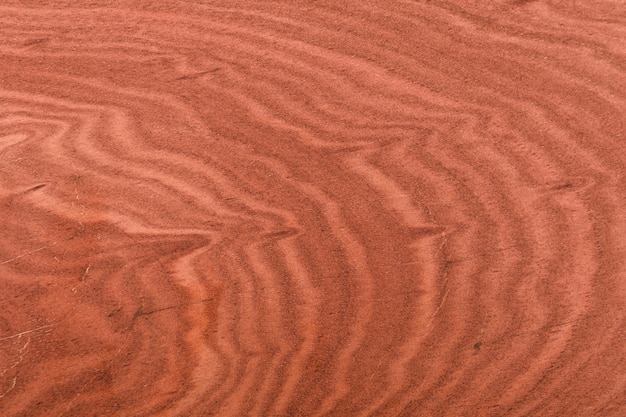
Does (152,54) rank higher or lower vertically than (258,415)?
higher

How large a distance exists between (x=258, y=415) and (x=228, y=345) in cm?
7

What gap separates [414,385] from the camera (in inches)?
32.0

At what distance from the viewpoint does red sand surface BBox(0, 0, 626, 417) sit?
31.6 inches

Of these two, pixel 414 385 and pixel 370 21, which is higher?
pixel 370 21

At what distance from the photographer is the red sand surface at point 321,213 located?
80cm

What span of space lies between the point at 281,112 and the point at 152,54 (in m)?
0.14

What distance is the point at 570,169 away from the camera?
80 cm

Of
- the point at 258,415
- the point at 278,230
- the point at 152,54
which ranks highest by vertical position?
the point at 152,54

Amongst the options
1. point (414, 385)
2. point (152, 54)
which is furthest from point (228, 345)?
point (152, 54)

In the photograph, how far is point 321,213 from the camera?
2.70 feet

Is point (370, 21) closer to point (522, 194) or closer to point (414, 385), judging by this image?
point (522, 194)

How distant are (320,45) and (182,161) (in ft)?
0.57

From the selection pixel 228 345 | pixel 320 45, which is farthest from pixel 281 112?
pixel 228 345

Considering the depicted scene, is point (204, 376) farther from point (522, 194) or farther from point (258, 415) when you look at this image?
point (522, 194)
